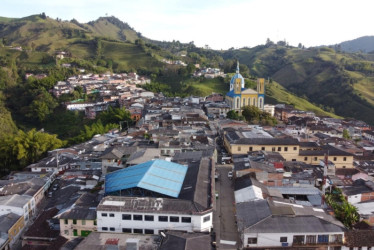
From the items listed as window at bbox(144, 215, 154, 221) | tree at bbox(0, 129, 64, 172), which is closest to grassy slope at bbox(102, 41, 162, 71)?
tree at bbox(0, 129, 64, 172)

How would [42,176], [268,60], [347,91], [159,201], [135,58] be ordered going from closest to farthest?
[159,201]
[42,176]
[347,91]
[135,58]
[268,60]

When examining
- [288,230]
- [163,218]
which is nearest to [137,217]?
[163,218]

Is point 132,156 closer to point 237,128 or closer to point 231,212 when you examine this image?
point 231,212

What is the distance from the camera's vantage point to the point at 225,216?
21047mm

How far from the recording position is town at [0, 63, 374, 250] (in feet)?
56.1

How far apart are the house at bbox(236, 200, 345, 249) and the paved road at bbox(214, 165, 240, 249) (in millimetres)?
987

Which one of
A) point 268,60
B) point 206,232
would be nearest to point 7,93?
point 206,232

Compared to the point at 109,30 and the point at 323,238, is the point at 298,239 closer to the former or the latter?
the point at 323,238

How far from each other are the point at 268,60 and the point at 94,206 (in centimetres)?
13642

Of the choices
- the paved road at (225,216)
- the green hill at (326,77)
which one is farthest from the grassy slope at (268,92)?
the paved road at (225,216)

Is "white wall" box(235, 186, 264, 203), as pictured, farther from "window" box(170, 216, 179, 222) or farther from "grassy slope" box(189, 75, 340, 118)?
"grassy slope" box(189, 75, 340, 118)

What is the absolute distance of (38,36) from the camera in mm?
114688

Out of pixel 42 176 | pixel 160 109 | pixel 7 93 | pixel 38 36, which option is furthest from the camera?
pixel 38 36

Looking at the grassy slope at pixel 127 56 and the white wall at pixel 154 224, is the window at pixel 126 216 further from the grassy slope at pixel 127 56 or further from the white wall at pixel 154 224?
the grassy slope at pixel 127 56
